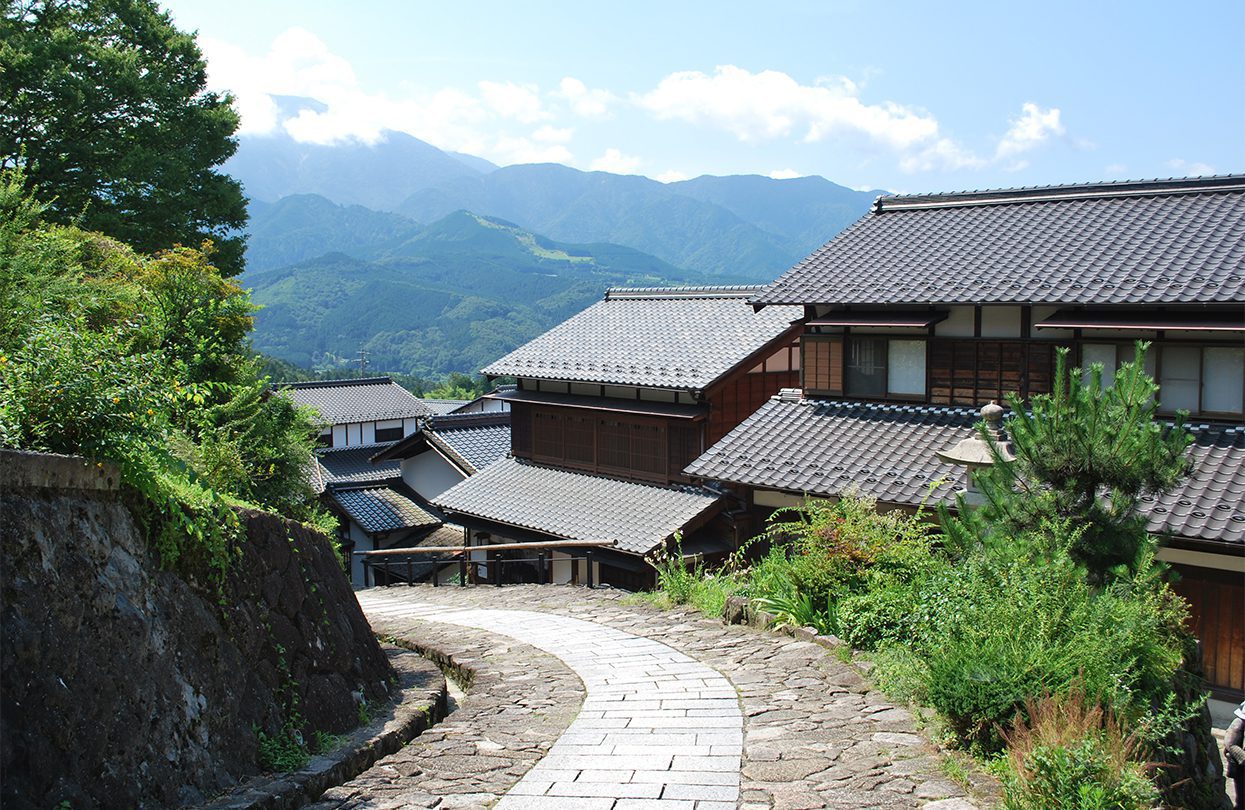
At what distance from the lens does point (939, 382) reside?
1523cm

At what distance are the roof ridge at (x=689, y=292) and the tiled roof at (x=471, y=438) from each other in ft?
25.6

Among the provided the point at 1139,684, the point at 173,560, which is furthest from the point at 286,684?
the point at 1139,684

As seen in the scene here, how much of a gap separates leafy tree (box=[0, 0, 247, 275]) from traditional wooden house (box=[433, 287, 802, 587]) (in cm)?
994

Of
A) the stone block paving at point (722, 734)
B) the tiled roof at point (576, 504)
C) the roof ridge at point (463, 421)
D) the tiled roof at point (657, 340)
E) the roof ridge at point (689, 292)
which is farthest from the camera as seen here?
the roof ridge at point (463, 421)

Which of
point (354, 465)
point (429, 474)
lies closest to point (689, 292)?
point (429, 474)

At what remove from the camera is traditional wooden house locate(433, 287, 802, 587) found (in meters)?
19.6

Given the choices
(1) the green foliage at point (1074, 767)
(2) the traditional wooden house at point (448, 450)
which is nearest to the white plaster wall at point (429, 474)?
(2) the traditional wooden house at point (448, 450)

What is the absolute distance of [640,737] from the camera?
6934 millimetres

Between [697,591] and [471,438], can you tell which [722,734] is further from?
[471,438]

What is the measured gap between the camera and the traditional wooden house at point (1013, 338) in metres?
11.4

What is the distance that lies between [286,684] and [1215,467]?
36.8 feet

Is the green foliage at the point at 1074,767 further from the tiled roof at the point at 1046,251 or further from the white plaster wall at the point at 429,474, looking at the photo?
the white plaster wall at the point at 429,474

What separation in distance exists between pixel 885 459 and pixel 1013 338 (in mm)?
2765

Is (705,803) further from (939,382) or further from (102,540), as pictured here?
(939,382)
